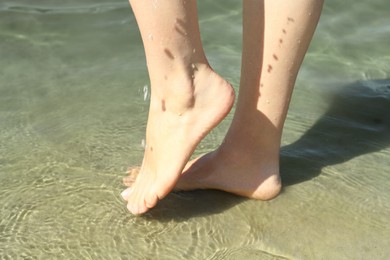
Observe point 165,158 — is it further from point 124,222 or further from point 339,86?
point 339,86

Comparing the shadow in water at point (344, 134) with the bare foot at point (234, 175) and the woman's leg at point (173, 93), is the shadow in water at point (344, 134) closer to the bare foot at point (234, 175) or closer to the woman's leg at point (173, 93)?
the bare foot at point (234, 175)

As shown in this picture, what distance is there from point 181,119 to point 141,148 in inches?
18.2

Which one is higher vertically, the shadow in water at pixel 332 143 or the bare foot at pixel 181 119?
the bare foot at pixel 181 119

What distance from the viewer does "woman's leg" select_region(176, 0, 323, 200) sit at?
1644 mm

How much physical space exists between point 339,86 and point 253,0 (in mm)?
978

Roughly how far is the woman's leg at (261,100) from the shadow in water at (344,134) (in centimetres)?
16

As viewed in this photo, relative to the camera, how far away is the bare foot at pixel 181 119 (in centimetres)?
164

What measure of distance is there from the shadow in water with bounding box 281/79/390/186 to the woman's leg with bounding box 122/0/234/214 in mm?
405

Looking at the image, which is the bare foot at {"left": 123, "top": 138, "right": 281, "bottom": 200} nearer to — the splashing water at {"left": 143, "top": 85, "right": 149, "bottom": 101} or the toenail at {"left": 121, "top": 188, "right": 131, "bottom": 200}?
the toenail at {"left": 121, "top": 188, "right": 131, "bottom": 200}

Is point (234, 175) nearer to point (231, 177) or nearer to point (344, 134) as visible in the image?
point (231, 177)

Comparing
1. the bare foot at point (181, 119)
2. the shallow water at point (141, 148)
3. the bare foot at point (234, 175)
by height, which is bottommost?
the shallow water at point (141, 148)

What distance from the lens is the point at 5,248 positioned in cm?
166

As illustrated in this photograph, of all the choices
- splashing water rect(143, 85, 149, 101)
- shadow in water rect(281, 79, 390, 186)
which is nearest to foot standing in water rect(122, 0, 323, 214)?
shadow in water rect(281, 79, 390, 186)

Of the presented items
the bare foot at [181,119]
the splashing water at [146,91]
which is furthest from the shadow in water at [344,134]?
the splashing water at [146,91]
